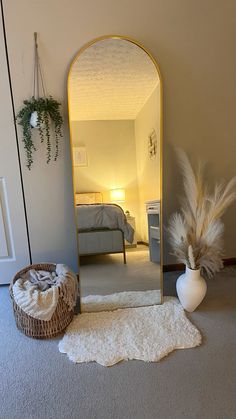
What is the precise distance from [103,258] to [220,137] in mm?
1408

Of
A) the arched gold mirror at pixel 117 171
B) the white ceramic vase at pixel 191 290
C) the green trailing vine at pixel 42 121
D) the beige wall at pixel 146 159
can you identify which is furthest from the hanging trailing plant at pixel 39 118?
the white ceramic vase at pixel 191 290

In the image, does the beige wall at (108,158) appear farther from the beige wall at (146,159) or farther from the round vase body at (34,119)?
the round vase body at (34,119)

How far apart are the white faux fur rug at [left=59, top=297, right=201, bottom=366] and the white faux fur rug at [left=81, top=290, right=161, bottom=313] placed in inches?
2.4

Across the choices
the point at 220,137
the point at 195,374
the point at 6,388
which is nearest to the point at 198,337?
the point at 195,374

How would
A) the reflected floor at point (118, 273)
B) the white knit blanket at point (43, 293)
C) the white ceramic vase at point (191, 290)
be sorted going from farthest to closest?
the reflected floor at point (118, 273), the white ceramic vase at point (191, 290), the white knit blanket at point (43, 293)

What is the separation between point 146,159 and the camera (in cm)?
189

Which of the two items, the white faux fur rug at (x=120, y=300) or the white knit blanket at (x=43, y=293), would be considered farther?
the white faux fur rug at (x=120, y=300)

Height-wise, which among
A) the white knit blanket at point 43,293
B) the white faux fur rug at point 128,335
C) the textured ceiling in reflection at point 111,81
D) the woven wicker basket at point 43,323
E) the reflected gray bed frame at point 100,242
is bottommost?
the white faux fur rug at point 128,335

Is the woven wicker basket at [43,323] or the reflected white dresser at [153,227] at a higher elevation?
the reflected white dresser at [153,227]

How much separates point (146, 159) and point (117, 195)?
355 millimetres

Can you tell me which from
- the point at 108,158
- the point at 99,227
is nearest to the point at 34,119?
the point at 108,158

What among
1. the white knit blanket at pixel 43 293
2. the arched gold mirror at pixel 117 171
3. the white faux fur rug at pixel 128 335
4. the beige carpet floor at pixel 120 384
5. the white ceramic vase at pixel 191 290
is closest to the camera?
the beige carpet floor at pixel 120 384

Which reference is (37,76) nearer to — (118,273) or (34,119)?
(34,119)

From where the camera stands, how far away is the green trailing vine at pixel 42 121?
1.72m
